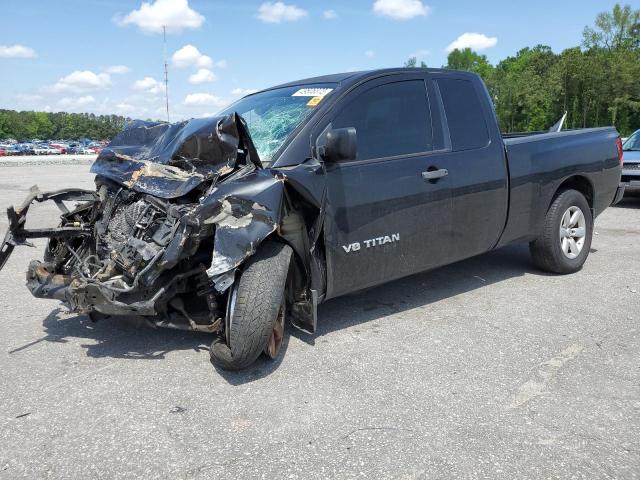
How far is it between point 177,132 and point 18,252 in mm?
4189

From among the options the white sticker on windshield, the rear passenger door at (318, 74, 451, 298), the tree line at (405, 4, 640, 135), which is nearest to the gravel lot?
the rear passenger door at (318, 74, 451, 298)

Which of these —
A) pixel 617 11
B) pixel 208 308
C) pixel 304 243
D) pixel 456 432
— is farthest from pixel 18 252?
pixel 617 11

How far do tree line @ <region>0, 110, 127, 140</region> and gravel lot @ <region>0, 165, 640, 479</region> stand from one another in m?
134

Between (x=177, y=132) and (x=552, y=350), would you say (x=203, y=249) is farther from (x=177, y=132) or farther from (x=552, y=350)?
(x=552, y=350)

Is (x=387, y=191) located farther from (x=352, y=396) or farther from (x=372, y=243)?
(x=352, y=396)

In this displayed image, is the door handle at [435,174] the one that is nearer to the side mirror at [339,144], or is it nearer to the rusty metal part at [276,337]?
the side mirror at [339,144]

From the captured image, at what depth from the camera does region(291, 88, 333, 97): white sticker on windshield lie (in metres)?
3.99

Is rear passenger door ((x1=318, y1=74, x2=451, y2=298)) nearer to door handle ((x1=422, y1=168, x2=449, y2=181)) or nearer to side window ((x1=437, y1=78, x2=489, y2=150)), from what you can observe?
door handle ((x1=422, y1=168, x2=449, y2=181))

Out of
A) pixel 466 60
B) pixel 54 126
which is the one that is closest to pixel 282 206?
pixel 466 60

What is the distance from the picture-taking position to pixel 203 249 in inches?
132

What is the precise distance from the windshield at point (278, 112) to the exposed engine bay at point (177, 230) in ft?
1.33

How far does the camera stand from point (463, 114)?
15.0 ft

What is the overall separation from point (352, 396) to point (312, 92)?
226cm

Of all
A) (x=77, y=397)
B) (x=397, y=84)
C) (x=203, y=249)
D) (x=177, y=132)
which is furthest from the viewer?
(x=397, y=84)
